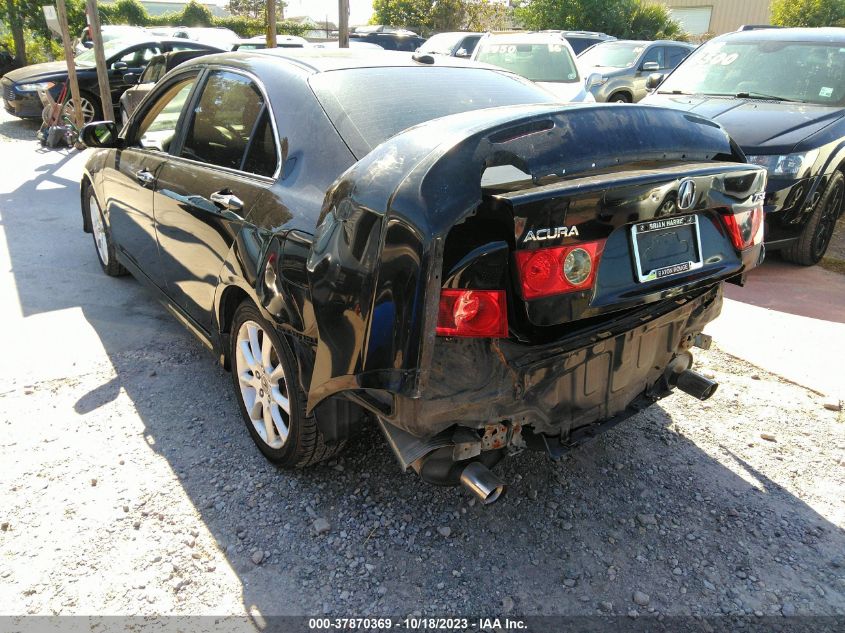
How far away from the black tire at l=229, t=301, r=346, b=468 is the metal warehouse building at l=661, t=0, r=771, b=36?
4023 centimetres

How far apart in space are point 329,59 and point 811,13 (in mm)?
30013

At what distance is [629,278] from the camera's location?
2.21 metres

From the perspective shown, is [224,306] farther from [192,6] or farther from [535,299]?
[192,6]

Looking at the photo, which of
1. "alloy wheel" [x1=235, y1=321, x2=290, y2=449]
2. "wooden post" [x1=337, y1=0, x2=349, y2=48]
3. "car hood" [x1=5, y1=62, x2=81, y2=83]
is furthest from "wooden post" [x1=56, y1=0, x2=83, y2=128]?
"alloy wheel" [x1=235, y1=321, x2=290, y2=449]

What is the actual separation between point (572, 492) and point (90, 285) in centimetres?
409

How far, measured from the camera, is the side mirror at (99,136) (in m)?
4.31

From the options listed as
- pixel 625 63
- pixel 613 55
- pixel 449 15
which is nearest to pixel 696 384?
pixel 625 63

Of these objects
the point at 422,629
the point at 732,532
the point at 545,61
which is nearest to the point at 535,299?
the point at 422,629

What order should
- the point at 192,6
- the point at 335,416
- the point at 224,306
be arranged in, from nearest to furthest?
the point at 335,416 → the point at 224,306 → the point at 192,6

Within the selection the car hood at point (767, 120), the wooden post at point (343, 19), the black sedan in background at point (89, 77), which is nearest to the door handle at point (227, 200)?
the car hood at point (767, 120)

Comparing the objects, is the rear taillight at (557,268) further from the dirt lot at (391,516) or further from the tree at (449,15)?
the tree at (449,15)

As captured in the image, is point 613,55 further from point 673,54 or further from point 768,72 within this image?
point 768,72

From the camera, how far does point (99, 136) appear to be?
14.4 feet

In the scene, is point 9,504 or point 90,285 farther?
point 90,285
